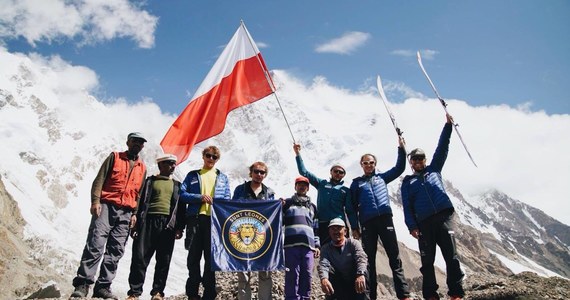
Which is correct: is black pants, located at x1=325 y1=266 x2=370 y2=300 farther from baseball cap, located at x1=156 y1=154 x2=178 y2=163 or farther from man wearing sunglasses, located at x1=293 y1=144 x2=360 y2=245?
baseball cap, located at x1=156 y1=154 x2=178 y2=163

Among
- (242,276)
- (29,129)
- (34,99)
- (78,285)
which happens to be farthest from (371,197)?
(34,99)

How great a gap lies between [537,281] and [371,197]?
23.4 ft

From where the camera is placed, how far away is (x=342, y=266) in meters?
6.38

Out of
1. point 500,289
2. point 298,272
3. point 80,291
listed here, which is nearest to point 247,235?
point 298,272

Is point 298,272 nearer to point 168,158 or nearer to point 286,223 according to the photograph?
point 286,223

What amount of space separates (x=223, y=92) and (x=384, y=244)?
14.8ft

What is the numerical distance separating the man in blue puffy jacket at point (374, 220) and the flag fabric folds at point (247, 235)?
1382 mm

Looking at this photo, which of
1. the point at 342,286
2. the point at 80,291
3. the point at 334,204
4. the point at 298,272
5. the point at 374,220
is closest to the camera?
the point at 342,286

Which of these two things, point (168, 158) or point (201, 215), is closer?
point (201, 215)

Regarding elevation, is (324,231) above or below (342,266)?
above

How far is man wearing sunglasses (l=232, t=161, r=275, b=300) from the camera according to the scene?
666 cm

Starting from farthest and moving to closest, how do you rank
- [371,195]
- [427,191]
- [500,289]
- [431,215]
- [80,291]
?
1. [500,289]
2. [371,195]
3. [427,191]
4. [431,215]
5. [80,291]

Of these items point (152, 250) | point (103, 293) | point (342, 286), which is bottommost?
point (342, 286)

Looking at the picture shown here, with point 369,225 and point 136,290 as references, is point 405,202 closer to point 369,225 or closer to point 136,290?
point 369,225
